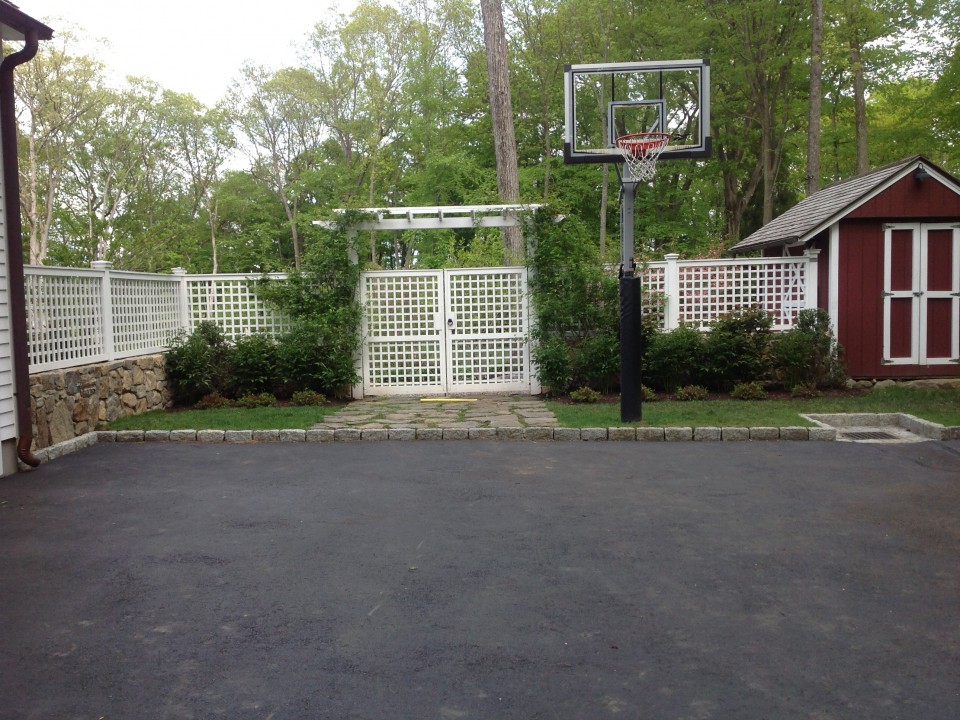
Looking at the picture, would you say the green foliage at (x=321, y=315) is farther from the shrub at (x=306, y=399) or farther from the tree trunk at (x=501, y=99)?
the tree trunk at (x=501, y=99)

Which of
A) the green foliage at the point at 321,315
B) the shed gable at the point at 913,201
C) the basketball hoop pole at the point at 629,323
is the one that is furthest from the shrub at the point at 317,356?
the shed gable at the point at 913,201

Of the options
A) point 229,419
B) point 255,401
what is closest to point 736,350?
point 255,401

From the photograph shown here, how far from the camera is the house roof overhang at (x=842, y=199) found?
11.3 m

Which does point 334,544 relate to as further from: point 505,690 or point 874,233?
point 874,233

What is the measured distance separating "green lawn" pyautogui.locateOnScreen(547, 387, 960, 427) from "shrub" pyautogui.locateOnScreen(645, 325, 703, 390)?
0.76 metres

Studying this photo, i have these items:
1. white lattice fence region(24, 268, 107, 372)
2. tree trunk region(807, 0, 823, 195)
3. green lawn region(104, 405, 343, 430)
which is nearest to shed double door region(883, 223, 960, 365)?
tree trunk region(807, 0, 823, 195)

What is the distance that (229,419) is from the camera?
9617 millimetres

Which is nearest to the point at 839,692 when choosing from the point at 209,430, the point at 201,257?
the point at 209,430

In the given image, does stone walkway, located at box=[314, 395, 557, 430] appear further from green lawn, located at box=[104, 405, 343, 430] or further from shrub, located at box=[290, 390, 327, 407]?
shrub, located at box=[290, 390, 327, 407]

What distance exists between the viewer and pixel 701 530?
5094 millimetres

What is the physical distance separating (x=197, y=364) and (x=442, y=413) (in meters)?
3.58

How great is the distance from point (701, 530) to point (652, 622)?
162 centimetres

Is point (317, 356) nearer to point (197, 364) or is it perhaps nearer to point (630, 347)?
point (197, 364)

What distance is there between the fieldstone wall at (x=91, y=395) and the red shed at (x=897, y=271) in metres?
9.62
